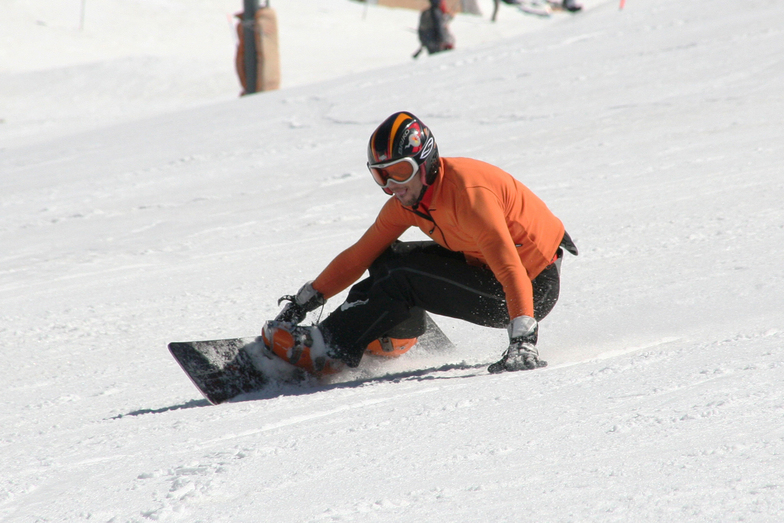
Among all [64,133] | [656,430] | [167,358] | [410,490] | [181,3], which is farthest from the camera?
[181,3]

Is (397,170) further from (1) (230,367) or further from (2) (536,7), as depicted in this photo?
(2) (536,7)

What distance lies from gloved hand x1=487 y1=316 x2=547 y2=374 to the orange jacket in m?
0.04

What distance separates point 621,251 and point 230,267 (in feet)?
8.77

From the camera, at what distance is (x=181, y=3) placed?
2370 cm

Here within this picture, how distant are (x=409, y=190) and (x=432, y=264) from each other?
13.4 inches

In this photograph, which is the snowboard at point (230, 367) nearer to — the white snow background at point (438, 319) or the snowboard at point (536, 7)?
the white snow background at point (438, 319)

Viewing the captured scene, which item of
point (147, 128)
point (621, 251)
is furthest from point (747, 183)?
point (147, 128)

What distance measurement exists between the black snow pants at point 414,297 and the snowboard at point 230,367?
0.27 metres

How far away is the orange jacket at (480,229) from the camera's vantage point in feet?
10.8

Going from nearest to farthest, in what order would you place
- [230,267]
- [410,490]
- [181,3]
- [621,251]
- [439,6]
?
[410,490]
[621,251]
[230,267]
[439,6]
[181,3]

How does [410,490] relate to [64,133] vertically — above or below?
above

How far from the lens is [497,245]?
3293 mm

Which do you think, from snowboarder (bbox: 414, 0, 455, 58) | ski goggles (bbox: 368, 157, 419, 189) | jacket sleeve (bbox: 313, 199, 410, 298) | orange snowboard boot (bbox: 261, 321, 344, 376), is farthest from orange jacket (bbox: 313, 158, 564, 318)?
snowboarder (bbox: 414, 0, 455, 58)

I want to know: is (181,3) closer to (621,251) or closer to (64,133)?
(64,133)
